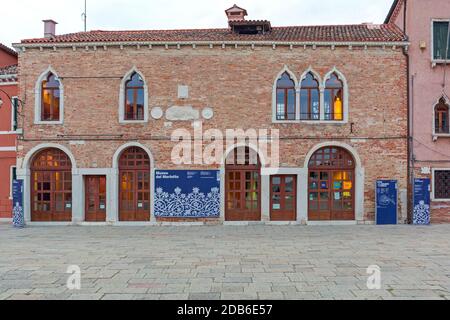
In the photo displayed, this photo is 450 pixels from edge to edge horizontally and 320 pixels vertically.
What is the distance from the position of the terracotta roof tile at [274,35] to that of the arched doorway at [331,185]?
4860 mm

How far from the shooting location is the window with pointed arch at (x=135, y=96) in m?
16.2

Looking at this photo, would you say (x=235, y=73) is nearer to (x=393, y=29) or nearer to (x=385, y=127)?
(x=385, y=127)

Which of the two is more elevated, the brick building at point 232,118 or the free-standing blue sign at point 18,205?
the brick building at point 232,118

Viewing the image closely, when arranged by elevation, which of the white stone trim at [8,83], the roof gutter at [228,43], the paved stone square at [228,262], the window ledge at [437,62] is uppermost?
the roof gutter at [228,43]

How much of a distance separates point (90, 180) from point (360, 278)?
481 inches

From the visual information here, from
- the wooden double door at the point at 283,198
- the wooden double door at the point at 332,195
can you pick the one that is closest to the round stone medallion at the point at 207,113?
the wooden double door at the point at 283,198

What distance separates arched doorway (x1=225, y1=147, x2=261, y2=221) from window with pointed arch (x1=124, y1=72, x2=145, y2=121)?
4293mm

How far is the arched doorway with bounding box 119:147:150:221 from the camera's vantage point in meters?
16.1

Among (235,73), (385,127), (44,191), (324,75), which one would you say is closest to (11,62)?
(44,191)

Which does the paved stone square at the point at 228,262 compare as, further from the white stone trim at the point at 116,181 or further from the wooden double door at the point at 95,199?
the wooden double door at the point at 95,199

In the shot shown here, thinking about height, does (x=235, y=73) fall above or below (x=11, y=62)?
below

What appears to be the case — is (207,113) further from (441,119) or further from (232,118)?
(441,119)

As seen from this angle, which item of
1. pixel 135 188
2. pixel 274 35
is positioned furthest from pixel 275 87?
pixel 135 188

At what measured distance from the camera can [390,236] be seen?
1273cm
